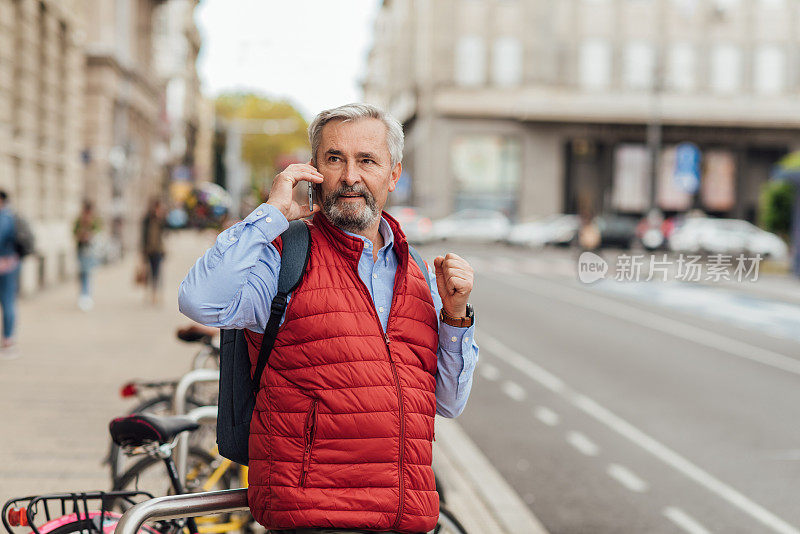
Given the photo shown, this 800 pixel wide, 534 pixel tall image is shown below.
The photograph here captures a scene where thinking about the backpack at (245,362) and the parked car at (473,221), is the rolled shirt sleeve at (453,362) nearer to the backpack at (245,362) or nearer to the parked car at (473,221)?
the backpack at (245,362)

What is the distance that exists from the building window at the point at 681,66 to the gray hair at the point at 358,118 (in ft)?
109

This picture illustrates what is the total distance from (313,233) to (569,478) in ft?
16.6

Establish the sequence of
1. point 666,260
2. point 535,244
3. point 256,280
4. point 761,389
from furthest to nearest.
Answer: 1. point 535,244
2. point 761,389
3. point 666,260
4. point 256,280

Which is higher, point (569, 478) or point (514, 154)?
point (514, 154)

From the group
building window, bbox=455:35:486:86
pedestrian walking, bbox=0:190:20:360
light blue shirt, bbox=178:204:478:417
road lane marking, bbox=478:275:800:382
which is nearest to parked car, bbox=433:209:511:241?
building window, bbox=455:35:486:86

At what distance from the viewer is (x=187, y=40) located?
266ft

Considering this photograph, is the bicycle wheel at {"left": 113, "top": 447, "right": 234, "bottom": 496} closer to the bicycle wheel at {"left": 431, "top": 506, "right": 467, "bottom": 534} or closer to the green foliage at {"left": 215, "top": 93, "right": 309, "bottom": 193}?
the bicycle wheel at {"left": 431, "top": 506, "right": 467, "bottom": 534}

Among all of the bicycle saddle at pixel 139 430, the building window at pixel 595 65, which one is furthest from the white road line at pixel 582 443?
the building window at pixel 595 65

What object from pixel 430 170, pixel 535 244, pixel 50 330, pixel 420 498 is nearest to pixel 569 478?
pixel 420 498

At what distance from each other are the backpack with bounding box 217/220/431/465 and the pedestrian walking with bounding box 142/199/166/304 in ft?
49.3

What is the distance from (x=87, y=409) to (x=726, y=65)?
2545 centimetres

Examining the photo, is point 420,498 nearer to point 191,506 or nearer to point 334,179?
point 191,506

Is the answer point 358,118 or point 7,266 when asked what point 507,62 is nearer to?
point 7,266

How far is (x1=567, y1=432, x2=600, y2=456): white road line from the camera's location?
26.1 feet
